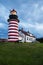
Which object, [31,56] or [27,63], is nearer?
[27,63]

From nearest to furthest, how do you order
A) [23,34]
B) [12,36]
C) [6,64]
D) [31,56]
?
1. [6,64]
2. [31,56]
3. [12,36]
4. [23,34]

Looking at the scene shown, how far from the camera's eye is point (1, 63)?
1741 cm

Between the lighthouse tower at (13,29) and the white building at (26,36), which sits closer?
the lighthouse tower at (13,29)

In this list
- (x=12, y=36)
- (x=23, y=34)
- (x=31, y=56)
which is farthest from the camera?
(x=23, y=34)

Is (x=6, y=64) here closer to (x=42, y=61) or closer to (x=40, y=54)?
(x=42, y=61)

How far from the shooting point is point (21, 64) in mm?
17188

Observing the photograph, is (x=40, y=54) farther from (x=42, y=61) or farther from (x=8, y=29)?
(x=8, y=29)

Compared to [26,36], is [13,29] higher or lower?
higher

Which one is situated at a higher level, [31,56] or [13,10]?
[13,10]

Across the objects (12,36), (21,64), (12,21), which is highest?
(12,21)

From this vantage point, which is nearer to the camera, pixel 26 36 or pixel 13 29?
pixel 13 29

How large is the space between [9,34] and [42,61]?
22.8 meters

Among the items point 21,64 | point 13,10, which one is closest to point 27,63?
point 21,64

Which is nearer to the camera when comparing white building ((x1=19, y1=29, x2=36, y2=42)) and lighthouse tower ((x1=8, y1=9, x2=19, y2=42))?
lighthouse tower ((x1=8, y1=9, x2=19, y2=42))
